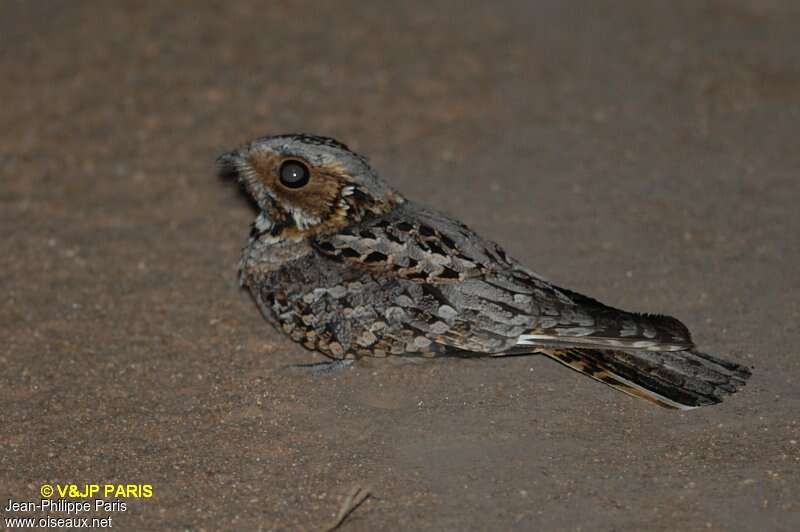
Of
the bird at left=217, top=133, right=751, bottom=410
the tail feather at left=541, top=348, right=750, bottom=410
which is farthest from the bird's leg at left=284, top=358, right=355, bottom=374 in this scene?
the tail feather at left=541, top=348, right=750, bottom=410

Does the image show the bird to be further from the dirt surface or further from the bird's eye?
the dirt surface

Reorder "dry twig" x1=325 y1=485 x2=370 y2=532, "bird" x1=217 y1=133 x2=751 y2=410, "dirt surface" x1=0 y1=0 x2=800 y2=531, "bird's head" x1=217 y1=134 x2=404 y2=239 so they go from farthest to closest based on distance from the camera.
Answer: "bird's head" x1=217 y1=134 x2=404 y2=239 < "bird" x1=217 y1=133 x2=751 y2=410 < "dirt surface" x1=0 y1=0 x2=800 y2=531 < "dry twig" x1=325 y1=485 x2=370 y2=532

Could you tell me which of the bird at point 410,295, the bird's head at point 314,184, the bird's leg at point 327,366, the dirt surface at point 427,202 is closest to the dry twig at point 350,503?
the dirt surface at point 427,202

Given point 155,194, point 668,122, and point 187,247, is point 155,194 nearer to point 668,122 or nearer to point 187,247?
point 187,247

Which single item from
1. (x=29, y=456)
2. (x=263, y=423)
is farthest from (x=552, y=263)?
(x=29, y=456)

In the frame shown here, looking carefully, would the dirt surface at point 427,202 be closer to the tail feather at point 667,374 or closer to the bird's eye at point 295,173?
the tail feather at point 667,374
